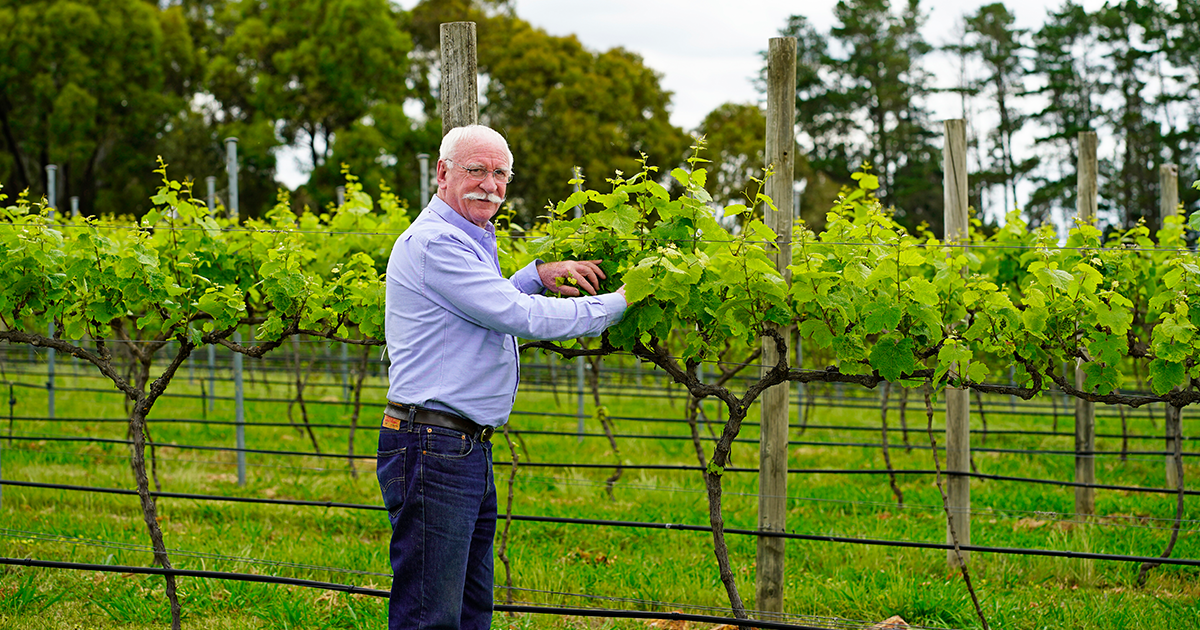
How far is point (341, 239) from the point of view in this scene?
17.9ft

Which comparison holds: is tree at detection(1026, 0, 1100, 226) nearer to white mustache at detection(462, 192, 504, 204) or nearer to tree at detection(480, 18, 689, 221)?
tree at detection(480, 18, 689, 221)

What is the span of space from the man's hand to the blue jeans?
0.57 metres

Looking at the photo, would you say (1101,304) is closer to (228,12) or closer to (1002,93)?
(1002,93)

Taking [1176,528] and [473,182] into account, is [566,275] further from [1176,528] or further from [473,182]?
[1176,528]

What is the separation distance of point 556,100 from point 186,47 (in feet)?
29.5

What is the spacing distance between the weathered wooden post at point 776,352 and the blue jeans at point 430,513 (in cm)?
133

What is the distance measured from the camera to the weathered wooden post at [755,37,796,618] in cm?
352

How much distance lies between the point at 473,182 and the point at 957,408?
2.98 m

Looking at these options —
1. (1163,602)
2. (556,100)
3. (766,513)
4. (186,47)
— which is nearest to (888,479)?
(1163,602)

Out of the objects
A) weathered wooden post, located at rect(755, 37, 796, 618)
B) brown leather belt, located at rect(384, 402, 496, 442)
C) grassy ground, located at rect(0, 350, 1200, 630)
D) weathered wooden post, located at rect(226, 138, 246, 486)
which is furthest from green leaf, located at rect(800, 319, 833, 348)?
weathered wooden post, located at rect(226, 138, 246, 486)

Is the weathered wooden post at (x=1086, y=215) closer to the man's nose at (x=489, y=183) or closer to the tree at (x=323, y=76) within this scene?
the man's nose at (x=489, y=183)

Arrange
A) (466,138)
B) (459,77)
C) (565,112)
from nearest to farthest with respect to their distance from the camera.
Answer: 1. (466,138)
2. (459,77)
3. (565,112)

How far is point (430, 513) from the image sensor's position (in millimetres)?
2469

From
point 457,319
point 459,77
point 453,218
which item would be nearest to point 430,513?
point 457,319
